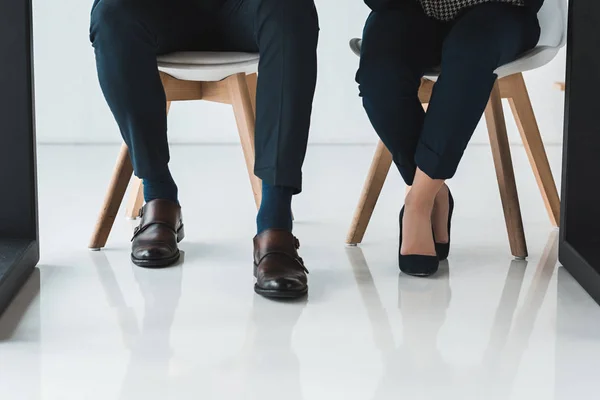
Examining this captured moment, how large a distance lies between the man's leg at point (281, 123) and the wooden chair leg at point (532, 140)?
0.62 metres

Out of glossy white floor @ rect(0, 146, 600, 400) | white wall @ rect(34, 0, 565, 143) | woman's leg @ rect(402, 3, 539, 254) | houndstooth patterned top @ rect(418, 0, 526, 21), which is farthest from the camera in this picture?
white wall @ rect(34, 0, 565, 143)

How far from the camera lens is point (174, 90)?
201 centimetres

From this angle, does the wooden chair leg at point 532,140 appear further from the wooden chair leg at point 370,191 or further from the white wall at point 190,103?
the white wall at point 190,103

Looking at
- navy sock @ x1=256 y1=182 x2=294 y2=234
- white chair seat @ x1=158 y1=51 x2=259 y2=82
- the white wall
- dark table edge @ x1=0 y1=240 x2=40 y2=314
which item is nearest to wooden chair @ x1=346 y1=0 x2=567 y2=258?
white chair seat @ x1=158 y1=51 x2=259 y2=82

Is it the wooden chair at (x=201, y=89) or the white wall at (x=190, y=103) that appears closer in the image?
the wooden chair at (x=201, y=89)

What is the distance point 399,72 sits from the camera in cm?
172

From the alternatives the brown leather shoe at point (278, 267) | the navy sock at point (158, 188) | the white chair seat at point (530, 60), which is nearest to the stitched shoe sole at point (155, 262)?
the navy sock at point (158, 188)

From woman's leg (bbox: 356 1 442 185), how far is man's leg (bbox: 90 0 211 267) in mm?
371

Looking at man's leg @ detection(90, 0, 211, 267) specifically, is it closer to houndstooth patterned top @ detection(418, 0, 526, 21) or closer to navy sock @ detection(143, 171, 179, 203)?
navy sock @ detection(143, 171, 179, 203)

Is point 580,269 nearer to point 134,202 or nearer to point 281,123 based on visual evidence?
point 281,123

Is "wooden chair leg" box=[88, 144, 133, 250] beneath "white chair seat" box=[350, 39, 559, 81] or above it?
beneath

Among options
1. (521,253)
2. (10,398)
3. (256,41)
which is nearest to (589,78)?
(521,253)

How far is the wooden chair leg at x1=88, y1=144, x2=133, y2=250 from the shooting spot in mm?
1934

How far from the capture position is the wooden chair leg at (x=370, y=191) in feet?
6.45
